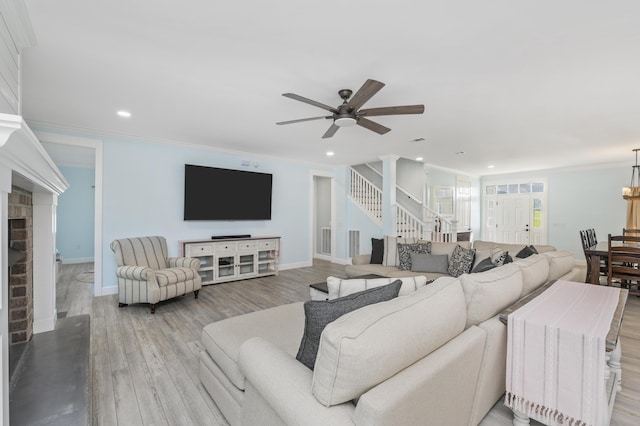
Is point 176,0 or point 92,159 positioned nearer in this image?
point 176,0

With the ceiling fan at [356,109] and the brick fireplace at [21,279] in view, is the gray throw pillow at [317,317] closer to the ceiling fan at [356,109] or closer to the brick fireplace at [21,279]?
the ceiling fan at [356,109]

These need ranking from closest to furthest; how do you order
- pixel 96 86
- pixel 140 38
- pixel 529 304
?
pixel 529 304 < pixel 140 38 < pixel 96 86

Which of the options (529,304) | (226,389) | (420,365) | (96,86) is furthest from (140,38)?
(529,304)

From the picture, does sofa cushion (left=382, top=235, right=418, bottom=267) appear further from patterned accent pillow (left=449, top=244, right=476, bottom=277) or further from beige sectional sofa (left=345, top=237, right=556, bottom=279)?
patterned accent pillow (left=449, top=244, right=476, bottom=277)

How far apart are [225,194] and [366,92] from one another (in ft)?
12.3

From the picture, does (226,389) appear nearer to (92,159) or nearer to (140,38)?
(140,38)

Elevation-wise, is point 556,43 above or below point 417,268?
above

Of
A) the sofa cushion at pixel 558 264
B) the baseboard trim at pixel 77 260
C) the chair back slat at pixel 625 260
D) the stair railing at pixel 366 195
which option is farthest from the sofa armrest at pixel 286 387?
the baseboard trim at pixel 77 260

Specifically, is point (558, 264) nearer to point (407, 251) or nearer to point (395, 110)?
point (407, 251)

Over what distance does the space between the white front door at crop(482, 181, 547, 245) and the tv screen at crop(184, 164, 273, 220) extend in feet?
23.3

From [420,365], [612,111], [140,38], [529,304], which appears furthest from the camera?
[612,111]

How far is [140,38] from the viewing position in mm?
2072

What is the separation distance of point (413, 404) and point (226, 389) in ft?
3.70

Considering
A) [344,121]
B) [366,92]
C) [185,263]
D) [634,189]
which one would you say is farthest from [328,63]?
[634,189]
